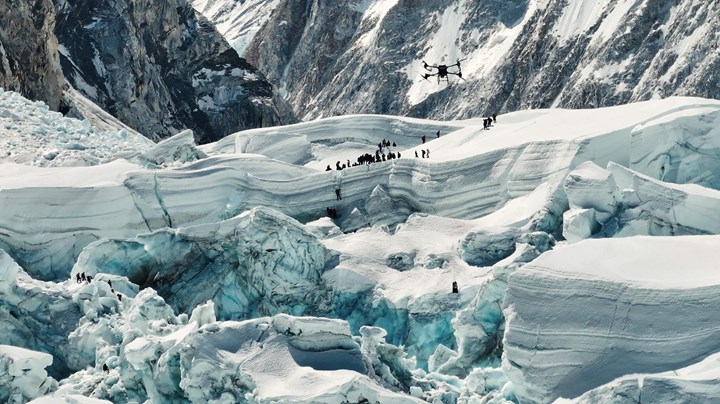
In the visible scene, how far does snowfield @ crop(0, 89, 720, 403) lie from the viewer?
1163 inches

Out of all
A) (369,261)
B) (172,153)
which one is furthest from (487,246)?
(172,153)

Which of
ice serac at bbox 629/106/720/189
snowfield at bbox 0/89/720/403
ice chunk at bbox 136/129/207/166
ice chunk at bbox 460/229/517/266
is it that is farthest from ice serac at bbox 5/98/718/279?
ice chunk at bbox 136/129/207/166

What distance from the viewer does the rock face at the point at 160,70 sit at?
323 ft

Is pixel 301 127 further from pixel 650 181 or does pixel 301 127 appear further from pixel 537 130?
pixel 650 181

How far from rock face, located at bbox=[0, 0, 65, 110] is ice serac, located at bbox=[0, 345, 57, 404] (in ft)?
157

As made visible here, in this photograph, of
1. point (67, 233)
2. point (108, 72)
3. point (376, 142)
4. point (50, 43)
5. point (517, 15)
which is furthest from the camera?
point (517, 15)

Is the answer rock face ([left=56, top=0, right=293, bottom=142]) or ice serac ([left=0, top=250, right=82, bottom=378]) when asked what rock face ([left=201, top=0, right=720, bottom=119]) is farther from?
ice serac ([left=0, top=250, right=82, bottom=378])

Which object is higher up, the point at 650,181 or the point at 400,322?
the point at 650,181

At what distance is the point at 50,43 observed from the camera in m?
86.6

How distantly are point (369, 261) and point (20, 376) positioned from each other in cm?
1199

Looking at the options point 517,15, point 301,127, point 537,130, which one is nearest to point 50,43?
point 301,127

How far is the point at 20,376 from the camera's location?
31594mm

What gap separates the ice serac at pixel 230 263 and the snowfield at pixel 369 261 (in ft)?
0.17

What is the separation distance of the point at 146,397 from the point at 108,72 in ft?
227
